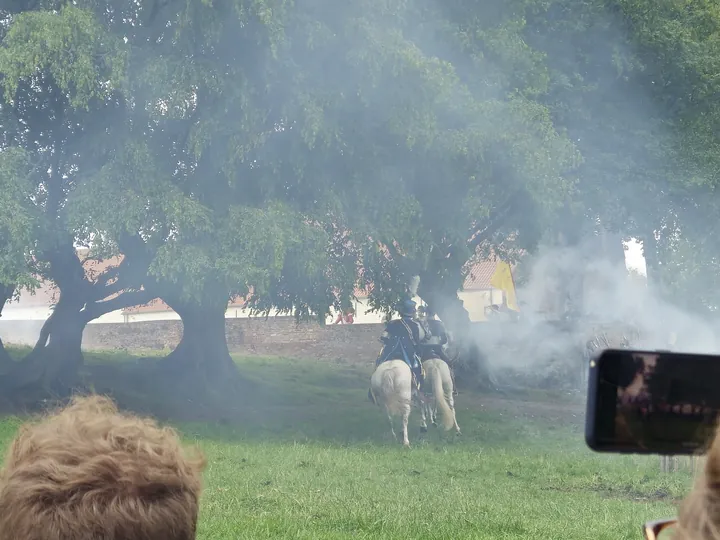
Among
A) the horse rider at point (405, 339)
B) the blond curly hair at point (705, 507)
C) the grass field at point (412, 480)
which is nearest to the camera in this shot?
the blond curly hair at point (705, 507)

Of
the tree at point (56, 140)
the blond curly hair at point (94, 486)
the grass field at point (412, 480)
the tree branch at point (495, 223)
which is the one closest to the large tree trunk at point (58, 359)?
the tree at point (56, 140)

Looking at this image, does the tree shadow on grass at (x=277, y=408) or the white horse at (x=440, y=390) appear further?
the white horse at (x=440, y=390)

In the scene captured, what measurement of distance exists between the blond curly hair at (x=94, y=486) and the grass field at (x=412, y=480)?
4.36 metres

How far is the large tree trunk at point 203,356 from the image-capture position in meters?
17.8

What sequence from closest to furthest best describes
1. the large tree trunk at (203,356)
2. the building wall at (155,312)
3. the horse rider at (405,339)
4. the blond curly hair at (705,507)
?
the blond curly hair at (705,507) → the horse rider at (405,339) → the large tree trunk at (203,356) → the building wall at (155,312)

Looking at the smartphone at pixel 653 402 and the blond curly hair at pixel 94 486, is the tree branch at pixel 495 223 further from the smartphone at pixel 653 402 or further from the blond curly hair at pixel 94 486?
the smartphone at pixel 653 402

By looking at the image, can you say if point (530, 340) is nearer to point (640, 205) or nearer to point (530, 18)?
point (640, 205)

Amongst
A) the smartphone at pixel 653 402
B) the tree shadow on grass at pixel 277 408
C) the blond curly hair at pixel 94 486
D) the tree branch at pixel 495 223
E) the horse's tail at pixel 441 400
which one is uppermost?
the tree branch at pixel 495 223

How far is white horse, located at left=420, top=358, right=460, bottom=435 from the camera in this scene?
1441 cm

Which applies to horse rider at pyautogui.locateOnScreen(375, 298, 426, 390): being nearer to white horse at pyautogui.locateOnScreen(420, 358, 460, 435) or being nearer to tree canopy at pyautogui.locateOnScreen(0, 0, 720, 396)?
white horse at pyautogui.locateOnScreen(420, 358, 460, 435)

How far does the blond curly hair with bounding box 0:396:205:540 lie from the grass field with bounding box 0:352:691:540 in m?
4.36

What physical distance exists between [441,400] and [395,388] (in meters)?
1.17

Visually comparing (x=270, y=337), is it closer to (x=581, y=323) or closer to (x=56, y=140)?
(x=581, y=323)

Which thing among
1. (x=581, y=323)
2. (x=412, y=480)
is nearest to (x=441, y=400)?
(x=412, y=480)
